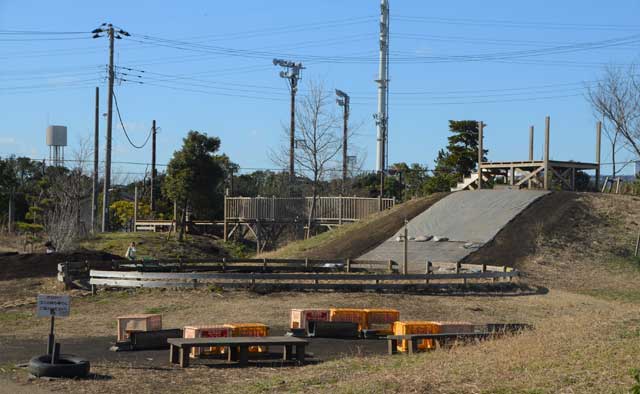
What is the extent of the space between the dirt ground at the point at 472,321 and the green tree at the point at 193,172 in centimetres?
2308

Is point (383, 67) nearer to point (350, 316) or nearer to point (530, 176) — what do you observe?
point (530, 176)

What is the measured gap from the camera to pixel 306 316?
21094 mm

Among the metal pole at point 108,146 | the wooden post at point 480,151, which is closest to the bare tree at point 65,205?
the metal pole at point 108,146

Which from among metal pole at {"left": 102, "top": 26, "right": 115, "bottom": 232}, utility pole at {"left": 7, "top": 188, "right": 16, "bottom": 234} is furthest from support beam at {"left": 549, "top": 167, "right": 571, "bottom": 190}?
utility pole at {"left": 7, "top": 188, "right": 16, "bottom": 234}

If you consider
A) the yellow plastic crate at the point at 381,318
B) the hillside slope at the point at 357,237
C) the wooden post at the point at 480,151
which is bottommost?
the yellow plastic crate at the point at 381,318

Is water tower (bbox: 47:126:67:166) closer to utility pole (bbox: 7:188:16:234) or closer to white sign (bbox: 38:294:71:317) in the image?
utility pole (bbox: 7:188:16:234)

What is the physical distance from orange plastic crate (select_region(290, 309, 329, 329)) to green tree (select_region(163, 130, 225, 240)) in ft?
116

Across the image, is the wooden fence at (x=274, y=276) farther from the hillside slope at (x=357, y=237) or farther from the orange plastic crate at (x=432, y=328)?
the orange plastic crate at (x=432, y=328)

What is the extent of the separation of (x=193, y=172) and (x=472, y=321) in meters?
34.9

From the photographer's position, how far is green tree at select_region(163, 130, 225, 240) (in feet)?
185

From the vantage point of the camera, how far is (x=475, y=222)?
1672 inches

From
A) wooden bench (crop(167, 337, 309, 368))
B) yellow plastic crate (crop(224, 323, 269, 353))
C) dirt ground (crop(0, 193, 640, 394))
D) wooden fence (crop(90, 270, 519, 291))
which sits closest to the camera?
dirt ground (crop(0, 193, 640, 394))

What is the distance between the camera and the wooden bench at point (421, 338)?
55.9 feet

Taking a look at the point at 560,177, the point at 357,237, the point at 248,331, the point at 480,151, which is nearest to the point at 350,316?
the point at 248,331
